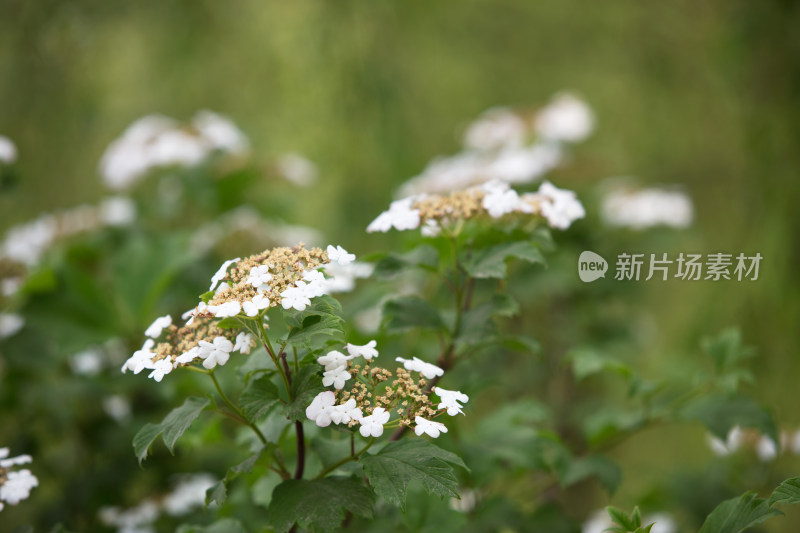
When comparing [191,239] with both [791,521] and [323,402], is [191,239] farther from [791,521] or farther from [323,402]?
[791,521]

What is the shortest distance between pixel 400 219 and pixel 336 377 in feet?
1.09

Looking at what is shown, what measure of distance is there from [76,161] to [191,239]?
1.23m

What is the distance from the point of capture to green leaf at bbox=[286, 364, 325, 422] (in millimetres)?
829

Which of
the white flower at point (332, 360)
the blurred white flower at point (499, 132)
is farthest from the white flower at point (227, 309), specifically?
the blurred white flower at point (499, 132)

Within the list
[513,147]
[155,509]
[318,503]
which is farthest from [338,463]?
[513,147]

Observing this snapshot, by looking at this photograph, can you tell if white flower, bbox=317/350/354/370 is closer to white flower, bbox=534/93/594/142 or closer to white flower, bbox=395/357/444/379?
white flower, bbox=395/357/444/379

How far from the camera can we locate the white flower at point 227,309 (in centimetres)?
80

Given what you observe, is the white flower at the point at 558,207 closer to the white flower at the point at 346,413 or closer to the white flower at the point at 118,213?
the white flower at the point at 346,413

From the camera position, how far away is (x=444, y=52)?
3381 mm

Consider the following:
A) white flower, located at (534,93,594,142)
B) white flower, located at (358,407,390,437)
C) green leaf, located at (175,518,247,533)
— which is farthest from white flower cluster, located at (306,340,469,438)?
white flower, located at (534,93,594,142)

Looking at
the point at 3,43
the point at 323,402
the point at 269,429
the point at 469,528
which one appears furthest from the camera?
the point at 3,43

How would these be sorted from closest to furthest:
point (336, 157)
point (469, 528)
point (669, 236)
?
1. point (469, 528)
2. point (669, 236)
3. point (336, 157)

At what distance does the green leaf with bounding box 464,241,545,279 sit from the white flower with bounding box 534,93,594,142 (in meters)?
1.22

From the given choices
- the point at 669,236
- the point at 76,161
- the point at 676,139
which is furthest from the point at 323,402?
the point at 676,139
